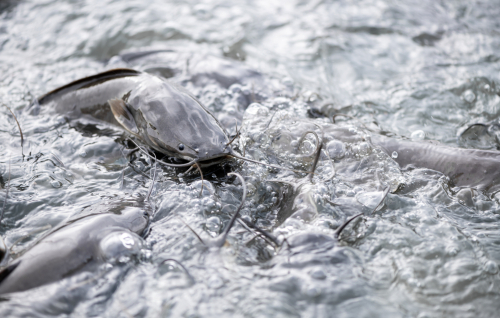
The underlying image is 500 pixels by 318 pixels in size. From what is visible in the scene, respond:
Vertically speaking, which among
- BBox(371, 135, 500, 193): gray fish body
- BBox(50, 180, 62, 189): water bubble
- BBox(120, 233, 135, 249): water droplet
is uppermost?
BBox(120, 233, 135, 249): water droplet

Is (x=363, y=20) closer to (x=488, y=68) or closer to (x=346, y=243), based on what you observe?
(x=488, y=68)

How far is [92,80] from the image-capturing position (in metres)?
2.92

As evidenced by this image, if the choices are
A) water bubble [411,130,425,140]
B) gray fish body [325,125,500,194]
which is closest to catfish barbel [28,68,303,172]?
gray fish body [325,125,500,194]

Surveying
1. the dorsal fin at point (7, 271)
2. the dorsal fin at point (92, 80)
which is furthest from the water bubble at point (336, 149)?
the dorsal fin at point (7, 271)

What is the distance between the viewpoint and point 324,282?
172cm

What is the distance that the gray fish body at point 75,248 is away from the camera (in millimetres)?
1648

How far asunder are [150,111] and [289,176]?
92cm

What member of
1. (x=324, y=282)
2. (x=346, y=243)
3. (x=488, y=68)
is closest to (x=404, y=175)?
(x=346, y=243)

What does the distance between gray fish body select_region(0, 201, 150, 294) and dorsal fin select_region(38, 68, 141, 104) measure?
1.18 metres

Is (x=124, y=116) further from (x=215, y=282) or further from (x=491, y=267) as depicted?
(x=491, y=267)

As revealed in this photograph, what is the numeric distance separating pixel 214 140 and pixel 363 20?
10.1 ft

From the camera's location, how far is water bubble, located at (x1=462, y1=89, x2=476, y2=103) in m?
3.27

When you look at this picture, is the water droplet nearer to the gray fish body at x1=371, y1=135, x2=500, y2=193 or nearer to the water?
the water

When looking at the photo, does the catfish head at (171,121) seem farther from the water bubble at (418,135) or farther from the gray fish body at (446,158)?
the water bubble at (418,135)
